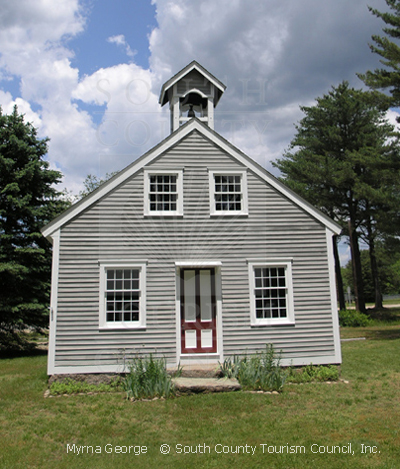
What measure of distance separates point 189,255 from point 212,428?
4.94m

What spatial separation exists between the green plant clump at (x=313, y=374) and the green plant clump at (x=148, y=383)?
3443 mm

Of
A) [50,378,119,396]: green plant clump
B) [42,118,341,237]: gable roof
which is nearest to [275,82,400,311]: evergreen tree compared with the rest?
[42,118,341,237]: gable roof

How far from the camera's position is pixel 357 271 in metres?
29.4

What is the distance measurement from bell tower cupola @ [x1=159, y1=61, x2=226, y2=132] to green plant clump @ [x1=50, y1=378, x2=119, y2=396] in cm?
778

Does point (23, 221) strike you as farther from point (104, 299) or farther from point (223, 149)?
point (223, 149)

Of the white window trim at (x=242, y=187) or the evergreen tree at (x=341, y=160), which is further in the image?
the evergreen tree at (x=341, y=160)

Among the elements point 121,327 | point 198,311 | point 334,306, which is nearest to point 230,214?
point 198,311

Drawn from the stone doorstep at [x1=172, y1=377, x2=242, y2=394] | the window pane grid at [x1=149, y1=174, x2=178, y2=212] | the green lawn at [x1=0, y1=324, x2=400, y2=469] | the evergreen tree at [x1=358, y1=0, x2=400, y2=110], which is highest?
the evergreen tree at [x1=358, y1=0, x2=400, y2=110]

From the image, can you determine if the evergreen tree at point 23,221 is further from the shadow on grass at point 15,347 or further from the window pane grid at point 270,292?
the window pane grid at point 270,292

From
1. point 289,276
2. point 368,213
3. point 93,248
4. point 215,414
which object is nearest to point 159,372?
point 215,414

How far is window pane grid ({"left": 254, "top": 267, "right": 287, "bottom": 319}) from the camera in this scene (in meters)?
11.4

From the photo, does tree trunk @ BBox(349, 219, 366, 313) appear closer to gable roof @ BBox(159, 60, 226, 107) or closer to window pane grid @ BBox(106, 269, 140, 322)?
gable roof @ BBox(159, 60, 226, 107)

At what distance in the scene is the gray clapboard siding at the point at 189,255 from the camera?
35.3ft

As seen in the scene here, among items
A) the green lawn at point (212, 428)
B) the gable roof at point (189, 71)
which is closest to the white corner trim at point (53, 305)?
the green lawn at point (212, 428)
